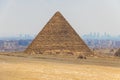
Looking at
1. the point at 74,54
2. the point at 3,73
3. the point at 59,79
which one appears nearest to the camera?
the point at 59,79

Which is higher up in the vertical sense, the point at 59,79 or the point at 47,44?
the point at 47,44

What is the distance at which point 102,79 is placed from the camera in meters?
32.2

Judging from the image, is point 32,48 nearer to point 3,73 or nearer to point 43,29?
point 43,29

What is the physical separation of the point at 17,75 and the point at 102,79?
7798mm

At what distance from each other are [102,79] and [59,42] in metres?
55.7

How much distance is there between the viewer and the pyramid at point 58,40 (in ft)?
286

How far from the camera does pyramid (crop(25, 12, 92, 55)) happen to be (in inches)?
3428

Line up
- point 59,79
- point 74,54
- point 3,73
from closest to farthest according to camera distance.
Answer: point 59,79 < point 3,73 < point 74,54

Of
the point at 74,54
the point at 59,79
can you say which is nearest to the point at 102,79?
the point at 59,79

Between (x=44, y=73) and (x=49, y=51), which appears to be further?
(x=49, y=51)

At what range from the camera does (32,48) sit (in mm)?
89000

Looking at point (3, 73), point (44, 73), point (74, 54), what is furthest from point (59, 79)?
point (74, 54)

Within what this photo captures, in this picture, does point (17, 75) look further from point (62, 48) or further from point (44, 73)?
point (62, 48)

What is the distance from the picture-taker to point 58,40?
87.7m
